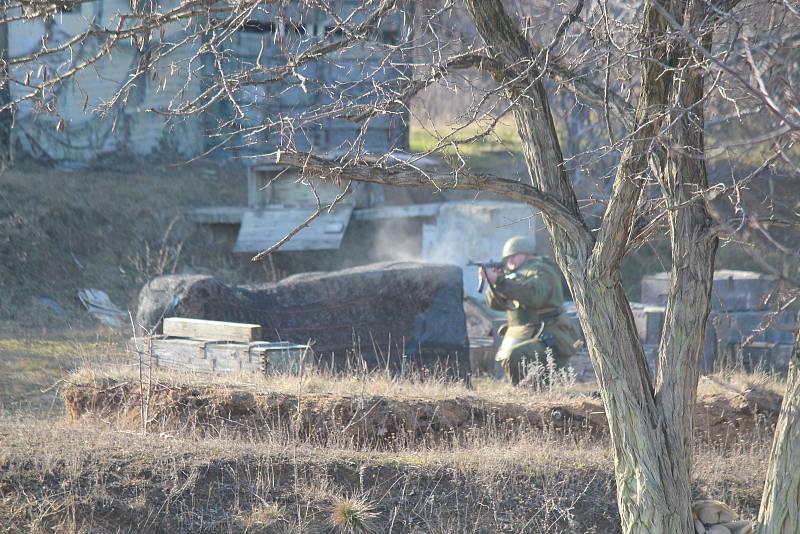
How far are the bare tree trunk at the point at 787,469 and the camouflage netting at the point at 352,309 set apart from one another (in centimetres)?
569

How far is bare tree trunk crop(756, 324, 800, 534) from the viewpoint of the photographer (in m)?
4.48

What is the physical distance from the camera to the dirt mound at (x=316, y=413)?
23.3 feet

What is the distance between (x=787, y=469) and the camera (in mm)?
4496

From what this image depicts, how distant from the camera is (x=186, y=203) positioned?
59.1 feet

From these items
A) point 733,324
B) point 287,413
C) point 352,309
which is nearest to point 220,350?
point 287,413

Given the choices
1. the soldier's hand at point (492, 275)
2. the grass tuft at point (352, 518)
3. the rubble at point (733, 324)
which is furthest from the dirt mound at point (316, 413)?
the rubble at point (733, 324)

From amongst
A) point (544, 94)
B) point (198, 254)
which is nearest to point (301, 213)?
point (198, 254)

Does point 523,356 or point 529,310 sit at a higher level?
point 529,310

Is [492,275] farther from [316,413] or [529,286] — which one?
[316,413]

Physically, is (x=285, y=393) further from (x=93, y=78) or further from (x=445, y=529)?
(x=93, y=78)

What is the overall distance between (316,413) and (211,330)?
83.5 inches

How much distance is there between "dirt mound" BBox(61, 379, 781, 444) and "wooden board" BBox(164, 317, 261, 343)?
1462 mm

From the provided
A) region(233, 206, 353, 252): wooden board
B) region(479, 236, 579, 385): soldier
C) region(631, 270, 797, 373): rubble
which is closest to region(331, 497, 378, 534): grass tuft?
region(479, 236, 579, 385): soldier

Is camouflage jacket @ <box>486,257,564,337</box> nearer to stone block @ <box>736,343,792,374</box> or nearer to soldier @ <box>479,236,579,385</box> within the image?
soldier @ <box>479,236,579,385</box>
